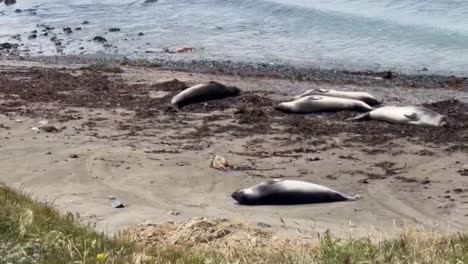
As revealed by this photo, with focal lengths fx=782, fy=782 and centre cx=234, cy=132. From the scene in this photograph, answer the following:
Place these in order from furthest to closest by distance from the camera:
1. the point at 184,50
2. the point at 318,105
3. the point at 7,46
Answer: the point at 7,46 < the point at 184,50 < the point at 318,105

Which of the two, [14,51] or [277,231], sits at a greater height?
[277,231]

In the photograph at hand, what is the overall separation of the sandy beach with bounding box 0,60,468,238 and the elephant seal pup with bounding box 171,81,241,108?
22cm

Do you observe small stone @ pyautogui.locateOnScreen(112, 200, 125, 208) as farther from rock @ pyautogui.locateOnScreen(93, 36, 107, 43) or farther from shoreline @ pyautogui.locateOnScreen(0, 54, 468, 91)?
rock @ pyautogui.locateOnScreen(93, 36, 107, 43)

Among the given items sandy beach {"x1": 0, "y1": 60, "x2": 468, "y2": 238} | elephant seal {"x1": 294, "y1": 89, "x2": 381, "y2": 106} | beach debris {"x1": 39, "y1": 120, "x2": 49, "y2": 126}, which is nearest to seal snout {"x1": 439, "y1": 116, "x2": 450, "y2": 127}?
sandy beach {"x1": 0, "y1": 60, "x2": 468, "y2": 238}

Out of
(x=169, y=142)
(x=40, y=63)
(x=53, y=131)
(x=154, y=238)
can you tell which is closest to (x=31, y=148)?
(x=53, y=131)

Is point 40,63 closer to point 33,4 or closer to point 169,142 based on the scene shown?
point 169,142

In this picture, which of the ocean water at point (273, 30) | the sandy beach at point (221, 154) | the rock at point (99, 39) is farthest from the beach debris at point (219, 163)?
the rock at point (99, 39)

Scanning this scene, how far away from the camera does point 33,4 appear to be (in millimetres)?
35438

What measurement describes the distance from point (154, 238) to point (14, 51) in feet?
56.5

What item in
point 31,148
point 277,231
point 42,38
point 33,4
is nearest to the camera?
point 277,231

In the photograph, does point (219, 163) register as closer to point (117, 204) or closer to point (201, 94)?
point (117, 204)

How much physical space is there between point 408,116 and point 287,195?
415 centimetres

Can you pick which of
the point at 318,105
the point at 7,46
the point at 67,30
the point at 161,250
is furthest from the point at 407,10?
the point at 161,250

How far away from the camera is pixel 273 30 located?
2648 cm
